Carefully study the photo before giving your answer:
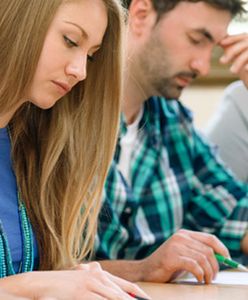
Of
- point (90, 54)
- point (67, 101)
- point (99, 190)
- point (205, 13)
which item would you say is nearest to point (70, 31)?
point (90, 54)

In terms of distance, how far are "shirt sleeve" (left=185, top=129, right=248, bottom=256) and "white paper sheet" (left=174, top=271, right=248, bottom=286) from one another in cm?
40

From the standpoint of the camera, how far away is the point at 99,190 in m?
1.70

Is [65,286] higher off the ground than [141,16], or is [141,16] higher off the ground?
[141,16]

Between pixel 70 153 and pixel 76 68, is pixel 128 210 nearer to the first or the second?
pixel 70 153

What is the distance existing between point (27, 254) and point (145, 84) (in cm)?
86

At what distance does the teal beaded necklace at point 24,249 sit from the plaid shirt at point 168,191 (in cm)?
50

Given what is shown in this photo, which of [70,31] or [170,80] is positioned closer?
[70,31]

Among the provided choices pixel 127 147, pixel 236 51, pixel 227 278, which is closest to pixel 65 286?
pixel 227 278

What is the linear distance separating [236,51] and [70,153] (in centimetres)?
76

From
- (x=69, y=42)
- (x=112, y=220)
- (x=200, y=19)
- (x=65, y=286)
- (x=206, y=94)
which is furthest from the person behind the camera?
(x=206, y=94)

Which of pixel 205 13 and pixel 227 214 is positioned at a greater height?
pixel 205 13

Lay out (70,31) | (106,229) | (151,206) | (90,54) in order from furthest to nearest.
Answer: (151,206)
(106,229)
(90,54)
(70,31)

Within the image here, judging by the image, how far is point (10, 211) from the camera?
1551 millimetres

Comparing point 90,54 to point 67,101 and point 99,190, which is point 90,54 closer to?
point 67,101
